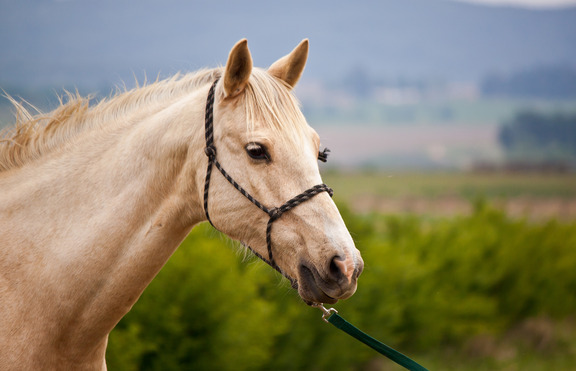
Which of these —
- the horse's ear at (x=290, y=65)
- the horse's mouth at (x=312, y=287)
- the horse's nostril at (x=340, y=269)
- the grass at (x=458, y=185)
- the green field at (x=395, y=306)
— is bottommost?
the grass at (x=458, y=185)

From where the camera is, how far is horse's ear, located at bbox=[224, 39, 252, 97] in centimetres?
234

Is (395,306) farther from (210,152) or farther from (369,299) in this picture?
(210,152)

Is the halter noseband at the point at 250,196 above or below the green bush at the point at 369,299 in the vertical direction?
above

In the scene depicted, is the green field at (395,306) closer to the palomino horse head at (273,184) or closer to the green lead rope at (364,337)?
the green lead rope at (364,337)

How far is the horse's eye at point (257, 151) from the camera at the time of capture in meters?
2.33

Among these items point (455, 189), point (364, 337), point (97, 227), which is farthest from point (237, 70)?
point (455, 189)

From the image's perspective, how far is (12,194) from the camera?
2600 mm

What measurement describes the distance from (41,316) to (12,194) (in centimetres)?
66

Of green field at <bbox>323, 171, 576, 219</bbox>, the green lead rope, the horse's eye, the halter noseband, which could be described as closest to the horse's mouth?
the halter noseband

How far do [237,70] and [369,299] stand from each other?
7832 mm

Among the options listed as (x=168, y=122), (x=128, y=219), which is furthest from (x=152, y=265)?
(x=168, y=122)

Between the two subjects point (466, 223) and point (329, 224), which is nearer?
point (329, 224)

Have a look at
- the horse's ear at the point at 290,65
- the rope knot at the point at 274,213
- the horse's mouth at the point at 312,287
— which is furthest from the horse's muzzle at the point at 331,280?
the horse's ear at the point at 290,65

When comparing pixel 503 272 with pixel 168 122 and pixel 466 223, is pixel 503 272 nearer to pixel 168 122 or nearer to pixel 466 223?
pixel 466 223
